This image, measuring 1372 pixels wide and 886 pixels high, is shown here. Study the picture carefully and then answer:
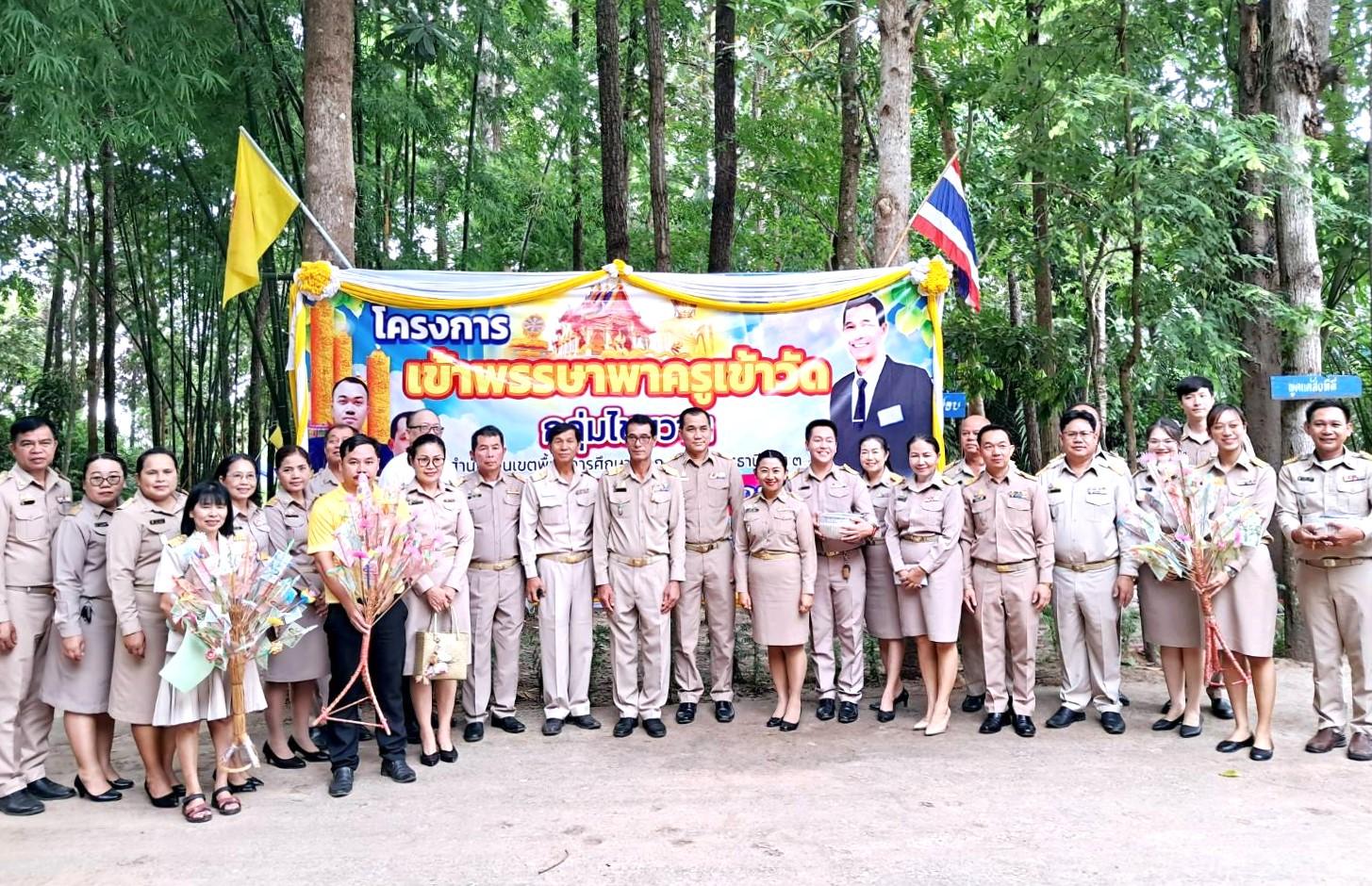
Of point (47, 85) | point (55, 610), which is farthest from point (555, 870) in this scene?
point (47, 85)

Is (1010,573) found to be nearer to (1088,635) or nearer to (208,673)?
(1088,635)

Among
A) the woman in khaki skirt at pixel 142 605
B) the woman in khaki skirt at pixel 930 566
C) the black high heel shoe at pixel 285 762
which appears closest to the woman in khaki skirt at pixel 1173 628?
the woman in khaki skirt at pixel 930 566

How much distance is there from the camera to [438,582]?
4.02 metres

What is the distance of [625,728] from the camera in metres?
4.39

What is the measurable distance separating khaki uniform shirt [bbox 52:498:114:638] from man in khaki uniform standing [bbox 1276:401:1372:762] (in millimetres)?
4787

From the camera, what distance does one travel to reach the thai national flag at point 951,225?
5.43 m

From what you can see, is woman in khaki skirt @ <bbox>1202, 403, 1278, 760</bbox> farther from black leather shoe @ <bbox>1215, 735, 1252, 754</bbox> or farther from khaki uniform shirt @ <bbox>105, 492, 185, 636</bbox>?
khaki uniform shirt @ <bbox>105, 492, 185, 636</bbox>

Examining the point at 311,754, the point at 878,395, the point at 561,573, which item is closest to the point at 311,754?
the point at 311,754

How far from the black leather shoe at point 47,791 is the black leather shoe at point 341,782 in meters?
0.99

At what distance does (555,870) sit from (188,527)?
1818 mm

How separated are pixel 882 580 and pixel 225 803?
117 inches

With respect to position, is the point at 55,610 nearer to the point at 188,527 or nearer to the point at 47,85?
the point at 188,527

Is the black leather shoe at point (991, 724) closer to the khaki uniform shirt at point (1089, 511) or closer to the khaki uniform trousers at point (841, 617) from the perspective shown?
the khaki uniform trousers at point (841, 617)

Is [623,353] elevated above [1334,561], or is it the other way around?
[623,353]
